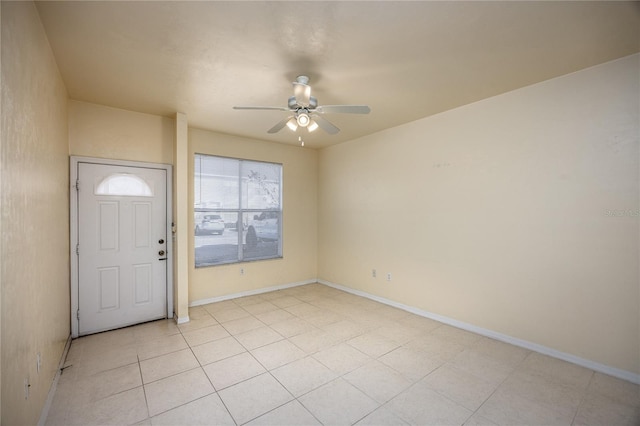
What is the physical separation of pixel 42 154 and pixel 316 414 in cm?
282

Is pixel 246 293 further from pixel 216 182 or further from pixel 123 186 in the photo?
pixel 123 186

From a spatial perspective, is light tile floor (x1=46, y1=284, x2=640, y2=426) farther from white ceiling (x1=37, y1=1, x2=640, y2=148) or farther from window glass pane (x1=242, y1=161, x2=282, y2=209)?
white ceiling (x1=37, y1=1, x2=640, y2=148)

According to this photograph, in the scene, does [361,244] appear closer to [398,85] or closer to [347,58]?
[398,85]

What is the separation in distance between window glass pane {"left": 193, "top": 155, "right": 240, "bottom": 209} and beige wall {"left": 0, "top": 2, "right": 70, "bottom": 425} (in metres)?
1.86

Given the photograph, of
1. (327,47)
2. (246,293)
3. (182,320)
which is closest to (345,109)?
(327,47)

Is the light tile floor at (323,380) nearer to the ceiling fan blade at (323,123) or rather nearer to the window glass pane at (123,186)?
the window glass pane at (123,186)

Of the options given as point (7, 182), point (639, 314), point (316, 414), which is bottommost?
point (316, 414)

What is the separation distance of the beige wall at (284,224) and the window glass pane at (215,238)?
5.0 inches

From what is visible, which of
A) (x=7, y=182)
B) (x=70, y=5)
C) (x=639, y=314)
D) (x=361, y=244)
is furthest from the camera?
(x=361, y=244)

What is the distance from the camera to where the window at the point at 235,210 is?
4.54 meters

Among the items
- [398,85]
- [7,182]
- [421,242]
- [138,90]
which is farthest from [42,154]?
[421,242]

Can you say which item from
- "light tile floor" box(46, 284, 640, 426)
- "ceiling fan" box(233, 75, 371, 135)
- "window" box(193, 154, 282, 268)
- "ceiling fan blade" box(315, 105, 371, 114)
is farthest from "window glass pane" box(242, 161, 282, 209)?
"ceiling fan blade" box(315, 105, 371, 114)

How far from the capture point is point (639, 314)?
2.40 metres

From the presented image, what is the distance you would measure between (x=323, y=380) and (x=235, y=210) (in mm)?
3183
